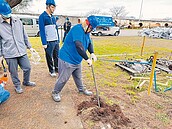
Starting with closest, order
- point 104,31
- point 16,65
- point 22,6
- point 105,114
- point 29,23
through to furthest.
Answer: point 105,114 < point 16,65 < point 29,23 < point 104,31 < point 22,6

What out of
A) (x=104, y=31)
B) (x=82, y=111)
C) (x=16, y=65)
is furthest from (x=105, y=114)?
(x=104, y=31)

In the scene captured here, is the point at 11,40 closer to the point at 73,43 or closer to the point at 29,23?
the point at 73,43

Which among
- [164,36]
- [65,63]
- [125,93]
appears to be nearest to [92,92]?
[125,93]

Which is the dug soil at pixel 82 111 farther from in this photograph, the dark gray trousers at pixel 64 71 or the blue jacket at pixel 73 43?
the blue jacket at pixel 73 43

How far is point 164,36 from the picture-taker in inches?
717

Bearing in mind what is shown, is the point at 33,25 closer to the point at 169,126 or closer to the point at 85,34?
the point at 85,34

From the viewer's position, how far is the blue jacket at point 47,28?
3.39m

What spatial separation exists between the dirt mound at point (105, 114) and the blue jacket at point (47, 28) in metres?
1.56

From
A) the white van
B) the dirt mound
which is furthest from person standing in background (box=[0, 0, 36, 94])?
the white van

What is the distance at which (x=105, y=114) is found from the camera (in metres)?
2.46

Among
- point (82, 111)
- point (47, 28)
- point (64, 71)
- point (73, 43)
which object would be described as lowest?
point (82, 111)

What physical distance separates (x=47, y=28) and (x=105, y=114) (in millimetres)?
2110

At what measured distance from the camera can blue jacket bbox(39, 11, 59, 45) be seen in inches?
133

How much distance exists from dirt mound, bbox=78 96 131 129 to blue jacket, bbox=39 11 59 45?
1.56 metres
